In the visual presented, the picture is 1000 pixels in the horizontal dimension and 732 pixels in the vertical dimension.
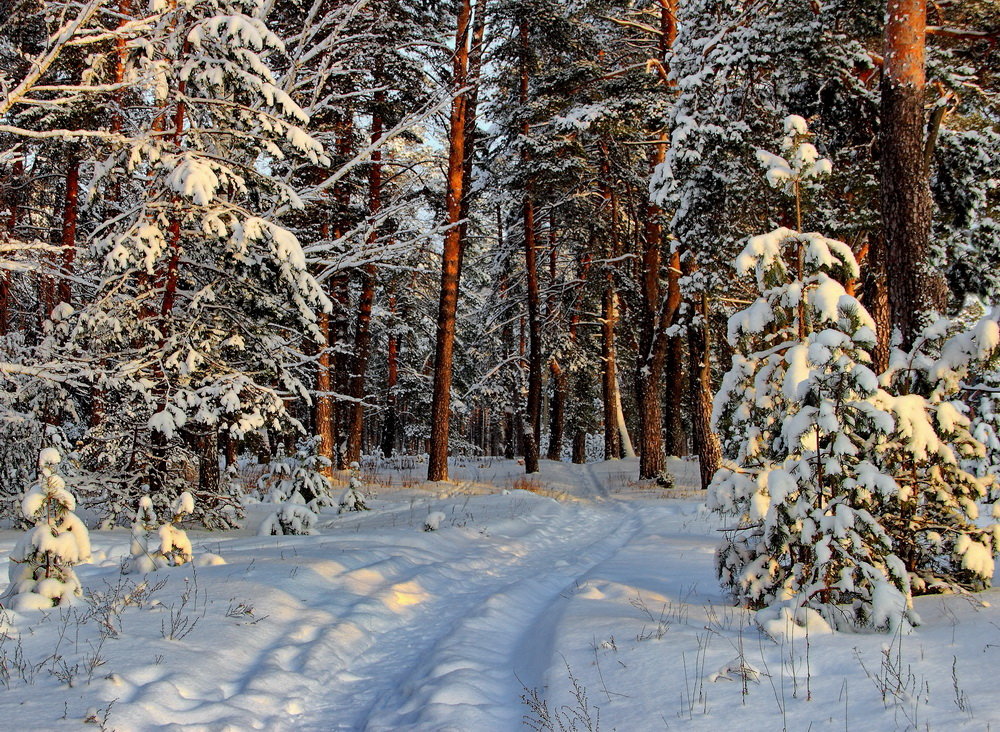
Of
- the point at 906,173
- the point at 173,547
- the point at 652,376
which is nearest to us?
the point at 173,547

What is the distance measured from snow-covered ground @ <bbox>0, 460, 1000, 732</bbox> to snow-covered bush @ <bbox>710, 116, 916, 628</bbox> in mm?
348

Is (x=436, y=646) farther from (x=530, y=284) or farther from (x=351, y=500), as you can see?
(x=530, y=284)

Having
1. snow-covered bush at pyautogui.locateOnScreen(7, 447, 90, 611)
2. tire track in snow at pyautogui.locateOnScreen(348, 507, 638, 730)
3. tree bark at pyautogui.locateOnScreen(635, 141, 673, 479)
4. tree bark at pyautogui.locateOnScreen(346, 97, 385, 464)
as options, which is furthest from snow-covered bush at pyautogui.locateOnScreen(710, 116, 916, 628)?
tree bark at pyautogui.locateOnScreen(346, 97, 385, 464)

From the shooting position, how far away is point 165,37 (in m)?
8.42

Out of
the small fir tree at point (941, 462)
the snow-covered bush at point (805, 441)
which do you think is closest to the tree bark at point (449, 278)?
the snow-covered bush at point (805, 441)

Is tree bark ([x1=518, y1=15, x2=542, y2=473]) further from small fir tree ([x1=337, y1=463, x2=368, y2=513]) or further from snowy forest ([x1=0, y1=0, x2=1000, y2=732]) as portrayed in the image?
small fir tree ([x1=337, y1=463, x2=368, y2=513])

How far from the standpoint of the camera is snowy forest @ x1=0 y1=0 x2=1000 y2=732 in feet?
12.7

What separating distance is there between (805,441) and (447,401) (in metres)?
11.0

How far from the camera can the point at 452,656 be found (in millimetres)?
4465

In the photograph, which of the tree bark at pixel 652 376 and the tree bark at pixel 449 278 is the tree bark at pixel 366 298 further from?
the tree bark at pixel 652 376

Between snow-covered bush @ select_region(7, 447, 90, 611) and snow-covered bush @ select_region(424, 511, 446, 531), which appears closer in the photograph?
snow-covered bush @ select_region(7, 447, 90, 611)

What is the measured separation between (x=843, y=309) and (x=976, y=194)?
21.5 ft

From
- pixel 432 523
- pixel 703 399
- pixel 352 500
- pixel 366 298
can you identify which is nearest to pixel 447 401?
pixel 352 500

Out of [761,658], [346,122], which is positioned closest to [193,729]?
[761,658]
